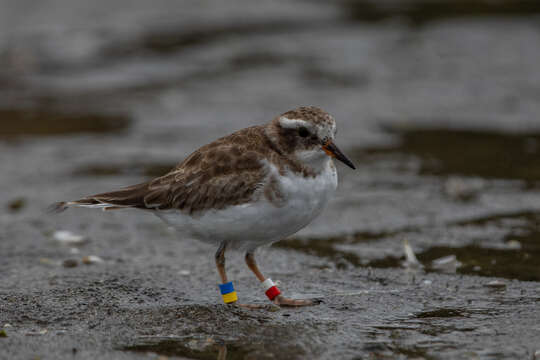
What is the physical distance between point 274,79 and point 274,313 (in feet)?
28.6

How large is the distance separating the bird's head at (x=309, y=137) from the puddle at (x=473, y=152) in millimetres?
4339

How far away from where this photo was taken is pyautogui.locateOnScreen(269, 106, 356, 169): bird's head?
520 centimetres

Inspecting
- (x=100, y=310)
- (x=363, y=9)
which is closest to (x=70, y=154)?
(x=100, y=310)

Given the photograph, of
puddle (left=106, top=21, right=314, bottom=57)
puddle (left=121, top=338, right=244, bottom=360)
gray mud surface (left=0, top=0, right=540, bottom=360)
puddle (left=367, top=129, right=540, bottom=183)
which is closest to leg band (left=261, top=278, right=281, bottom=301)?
gray mud surface (left=0, top=0, right=540, bottom=360)

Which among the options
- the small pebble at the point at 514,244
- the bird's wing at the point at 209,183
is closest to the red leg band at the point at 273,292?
the bird's wing at the point at 209,183

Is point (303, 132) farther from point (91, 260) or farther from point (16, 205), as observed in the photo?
point (16, 205)

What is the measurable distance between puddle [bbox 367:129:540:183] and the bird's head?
14.2 ft

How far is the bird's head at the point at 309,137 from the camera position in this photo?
17.1 ft

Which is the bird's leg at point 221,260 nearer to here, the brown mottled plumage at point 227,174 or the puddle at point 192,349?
the brown mottled plumage at point 227,174

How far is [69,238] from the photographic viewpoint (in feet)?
24.3

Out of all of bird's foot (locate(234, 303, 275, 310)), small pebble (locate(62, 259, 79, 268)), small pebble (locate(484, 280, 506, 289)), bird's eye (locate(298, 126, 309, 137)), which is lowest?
small pebble (locate(62, 259, 79, 268))

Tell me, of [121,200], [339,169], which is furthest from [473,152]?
[121,200]

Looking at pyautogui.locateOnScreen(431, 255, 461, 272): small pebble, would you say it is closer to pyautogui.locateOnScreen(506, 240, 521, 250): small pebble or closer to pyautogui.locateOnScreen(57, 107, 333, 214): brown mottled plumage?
pyautogui.locateOnScreen(506, 240, 521, 250): small pebble

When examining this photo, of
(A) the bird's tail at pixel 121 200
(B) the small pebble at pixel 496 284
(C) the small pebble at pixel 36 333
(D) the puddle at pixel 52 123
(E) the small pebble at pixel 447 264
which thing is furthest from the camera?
(D) the puddle at pixel 52 123
